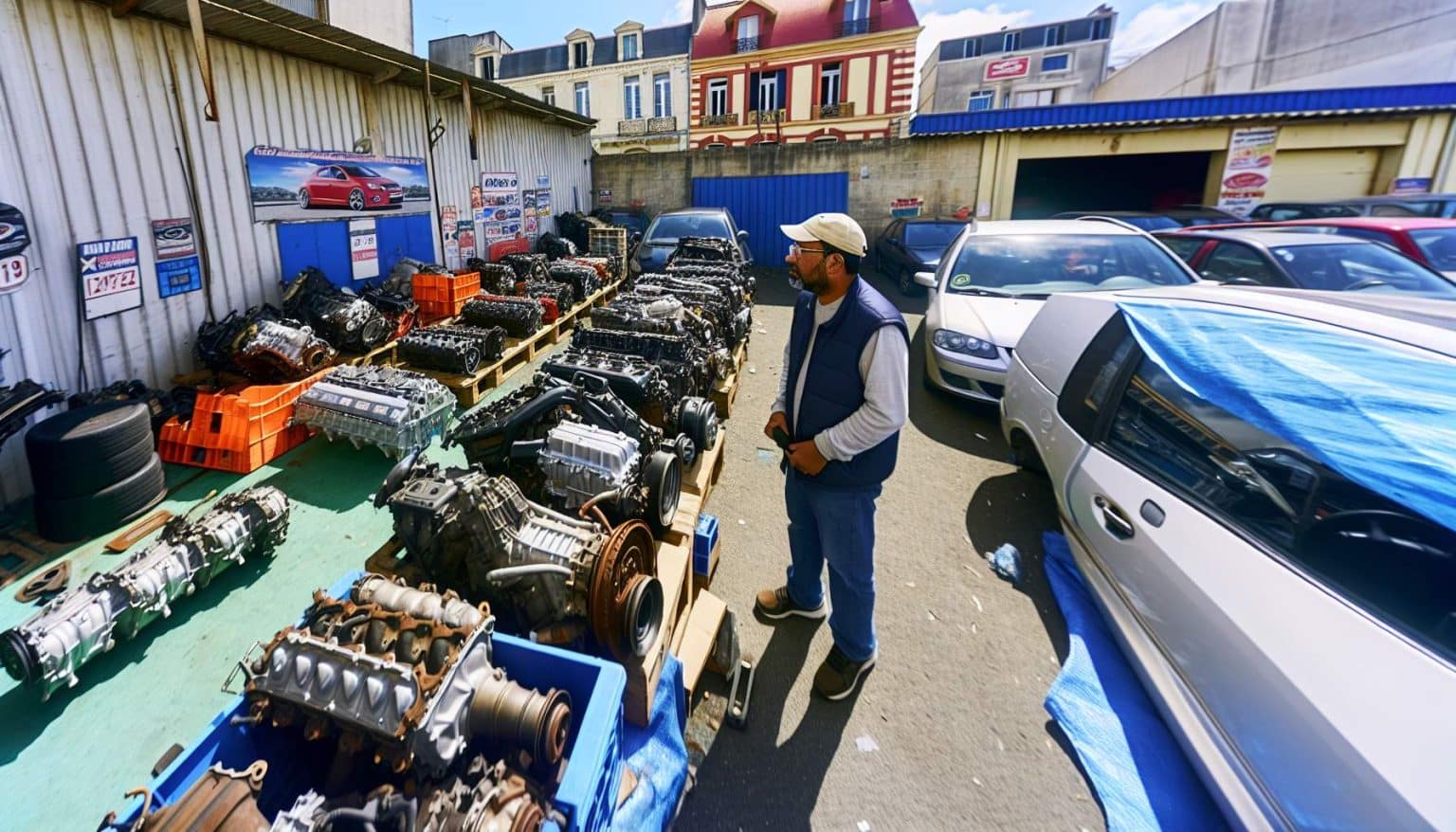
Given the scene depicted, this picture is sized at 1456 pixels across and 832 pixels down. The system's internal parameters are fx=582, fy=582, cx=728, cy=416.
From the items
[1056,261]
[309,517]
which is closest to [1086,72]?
[1056,261]

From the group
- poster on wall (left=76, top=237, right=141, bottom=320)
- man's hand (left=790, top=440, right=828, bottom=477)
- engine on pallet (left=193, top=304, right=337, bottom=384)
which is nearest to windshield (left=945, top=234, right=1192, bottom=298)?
man's hand (left=790, top=440, right=828, bottom=477)

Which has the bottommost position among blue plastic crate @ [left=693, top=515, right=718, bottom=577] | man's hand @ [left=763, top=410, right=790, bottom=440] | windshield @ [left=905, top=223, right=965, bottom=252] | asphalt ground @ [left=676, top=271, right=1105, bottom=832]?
asphalt ground @ [left=676, top=271, right=1105, bottom=832]

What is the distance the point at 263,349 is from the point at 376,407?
1305 mm

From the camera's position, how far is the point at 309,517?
373 cm

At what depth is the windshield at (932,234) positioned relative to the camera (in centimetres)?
1191

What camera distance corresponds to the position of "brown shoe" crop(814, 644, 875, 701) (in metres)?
2.69

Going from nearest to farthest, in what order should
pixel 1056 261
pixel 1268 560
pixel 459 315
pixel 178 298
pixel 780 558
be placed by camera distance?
pixel 1268 560 < pixel 780 558 < pixel 178 298 < pixel 1056 261 < pixel 459 315

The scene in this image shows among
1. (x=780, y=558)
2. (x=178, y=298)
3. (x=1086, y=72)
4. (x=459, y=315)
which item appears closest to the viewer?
(x=780, y=558)

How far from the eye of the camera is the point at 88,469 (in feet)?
10.8

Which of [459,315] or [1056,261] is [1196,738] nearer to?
[1056,261]

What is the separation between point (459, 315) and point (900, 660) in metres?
6.05

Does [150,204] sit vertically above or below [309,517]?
above

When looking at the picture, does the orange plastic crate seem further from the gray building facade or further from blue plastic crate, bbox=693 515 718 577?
the gray building facade

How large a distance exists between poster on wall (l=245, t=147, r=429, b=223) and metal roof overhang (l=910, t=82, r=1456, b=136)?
11863 mm
